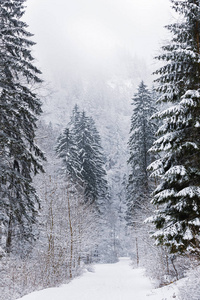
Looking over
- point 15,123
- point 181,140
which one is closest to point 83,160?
point 15,123

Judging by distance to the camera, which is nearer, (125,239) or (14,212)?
(14,212)

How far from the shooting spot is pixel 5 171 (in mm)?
9211

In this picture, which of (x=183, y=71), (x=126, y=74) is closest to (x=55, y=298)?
(x=183, y=71)

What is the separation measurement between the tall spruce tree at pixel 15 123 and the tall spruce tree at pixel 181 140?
523cm

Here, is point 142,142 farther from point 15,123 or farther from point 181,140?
point 15,123

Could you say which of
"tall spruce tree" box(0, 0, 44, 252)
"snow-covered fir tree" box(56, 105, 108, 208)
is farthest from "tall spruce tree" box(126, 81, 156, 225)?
"tall spruce tree" box(0, 0, 44, 252)

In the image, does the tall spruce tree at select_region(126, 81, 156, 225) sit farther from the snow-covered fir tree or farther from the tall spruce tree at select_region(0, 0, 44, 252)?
the tall spruce tree at select_region(0, 0, 44, 252)

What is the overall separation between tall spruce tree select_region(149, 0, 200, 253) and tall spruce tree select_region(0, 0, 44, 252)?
5228 millimetres

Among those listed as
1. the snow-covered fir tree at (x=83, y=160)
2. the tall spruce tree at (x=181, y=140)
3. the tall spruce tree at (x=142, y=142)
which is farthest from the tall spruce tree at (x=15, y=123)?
the snow-covered fir tree at (x=83, y=160)

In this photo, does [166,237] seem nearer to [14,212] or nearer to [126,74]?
[14,212]

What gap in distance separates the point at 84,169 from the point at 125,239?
113ft

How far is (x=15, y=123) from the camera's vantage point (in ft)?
34.5

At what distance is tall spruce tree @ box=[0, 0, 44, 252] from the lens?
9.45 metres

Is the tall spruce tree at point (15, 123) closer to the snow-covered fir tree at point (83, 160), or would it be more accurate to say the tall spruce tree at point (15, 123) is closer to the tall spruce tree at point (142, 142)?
the tall spruce tree at point (142, 142)
